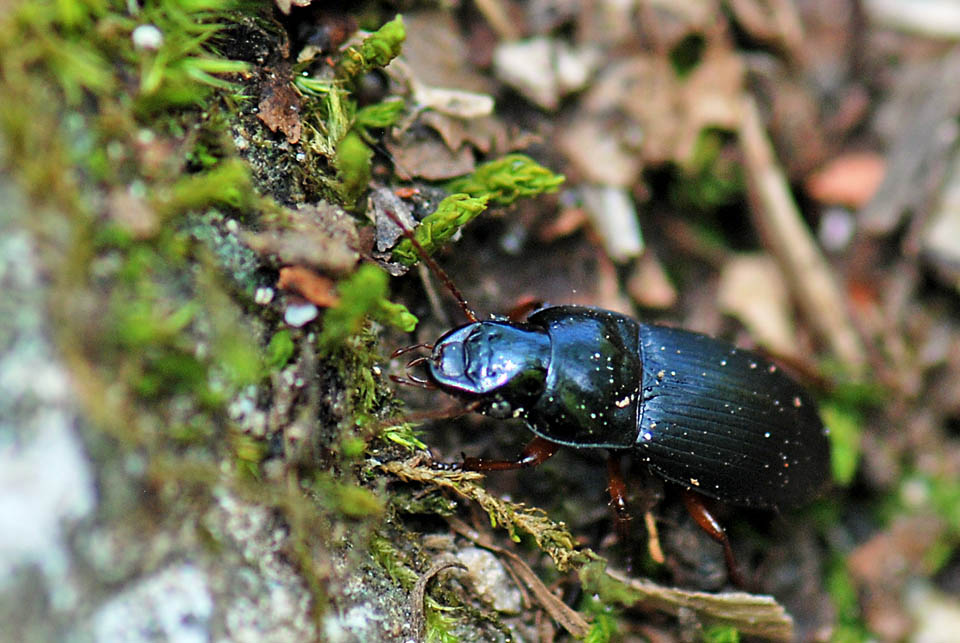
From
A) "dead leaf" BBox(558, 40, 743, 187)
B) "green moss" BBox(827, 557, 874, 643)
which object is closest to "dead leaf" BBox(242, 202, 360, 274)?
"dead leaf" BBox(558, 40, 743, 187)

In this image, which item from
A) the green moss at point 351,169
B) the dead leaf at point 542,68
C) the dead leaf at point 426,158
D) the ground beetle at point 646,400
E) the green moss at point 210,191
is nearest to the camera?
the green moss at point 210,191

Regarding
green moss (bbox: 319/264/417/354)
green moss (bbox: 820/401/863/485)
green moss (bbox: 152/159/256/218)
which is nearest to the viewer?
green moss (bbox: 152/159/256/218)

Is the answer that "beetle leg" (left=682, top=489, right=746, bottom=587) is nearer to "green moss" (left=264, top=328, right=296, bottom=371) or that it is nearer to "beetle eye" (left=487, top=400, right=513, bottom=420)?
"beetle eye" (left=487, top=400, right=513, bottom=420)

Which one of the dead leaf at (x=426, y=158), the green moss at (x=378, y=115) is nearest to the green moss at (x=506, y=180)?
the dead leaf at (x=426, y=158)

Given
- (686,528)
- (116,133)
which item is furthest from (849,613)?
(116,133)

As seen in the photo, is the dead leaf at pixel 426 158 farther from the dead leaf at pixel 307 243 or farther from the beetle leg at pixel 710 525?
the beetle leg at pixel 710 525

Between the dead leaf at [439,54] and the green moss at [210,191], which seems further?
the dead leaf at [439,54]

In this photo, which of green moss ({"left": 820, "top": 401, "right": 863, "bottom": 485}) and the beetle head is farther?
green moss ({"left": 820, "top": 401, "right": 863, "bottom": 485})

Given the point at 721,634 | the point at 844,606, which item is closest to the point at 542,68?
the point at 721,634
